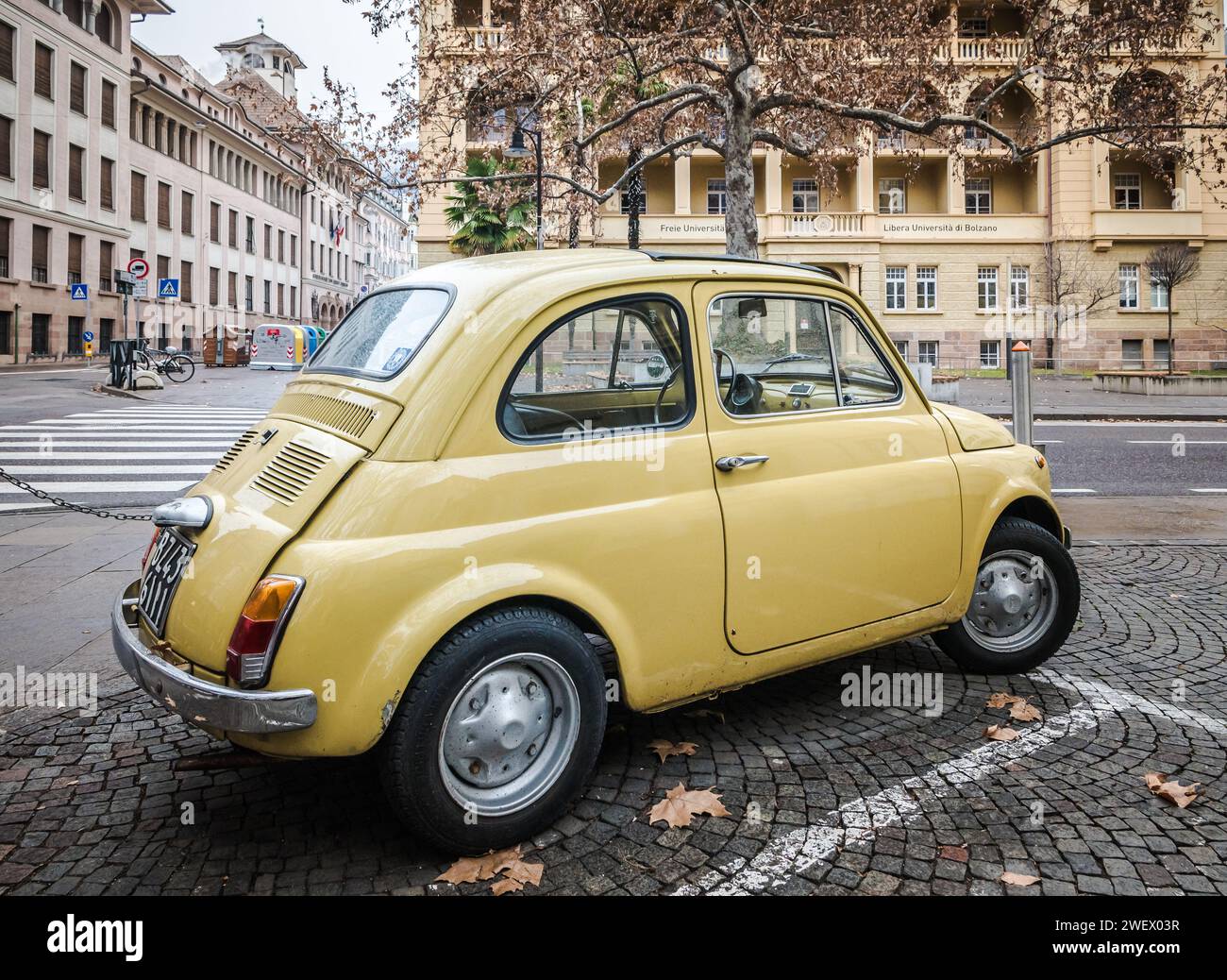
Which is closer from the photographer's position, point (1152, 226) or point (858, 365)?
point (858, 365)

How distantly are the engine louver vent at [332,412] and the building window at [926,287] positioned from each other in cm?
4032

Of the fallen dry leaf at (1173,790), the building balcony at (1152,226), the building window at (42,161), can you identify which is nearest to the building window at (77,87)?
the building window at (42,161)

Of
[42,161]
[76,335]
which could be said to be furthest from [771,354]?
[42,161]

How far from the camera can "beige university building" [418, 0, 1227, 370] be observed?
129 ft

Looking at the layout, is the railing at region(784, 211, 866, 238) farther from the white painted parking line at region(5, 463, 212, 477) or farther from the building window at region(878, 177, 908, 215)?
the white painted parking line at region(5, 463, 212, 477)

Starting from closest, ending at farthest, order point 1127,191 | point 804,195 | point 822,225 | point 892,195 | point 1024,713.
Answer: point 1024,713 < point 822,225 < point 1127,191 < point 892,195 < point 804,195

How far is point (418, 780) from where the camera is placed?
2730 mm

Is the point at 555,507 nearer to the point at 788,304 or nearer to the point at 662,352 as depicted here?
the point at 662,352

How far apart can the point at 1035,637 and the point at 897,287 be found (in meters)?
38.8

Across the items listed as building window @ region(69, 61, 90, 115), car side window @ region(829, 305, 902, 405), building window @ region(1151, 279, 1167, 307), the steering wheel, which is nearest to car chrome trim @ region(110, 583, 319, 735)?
the steering wheel

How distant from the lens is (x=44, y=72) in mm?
40781

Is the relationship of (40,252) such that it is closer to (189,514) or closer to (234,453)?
(234,453)

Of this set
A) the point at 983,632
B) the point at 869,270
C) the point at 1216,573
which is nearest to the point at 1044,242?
the point at 869,270
